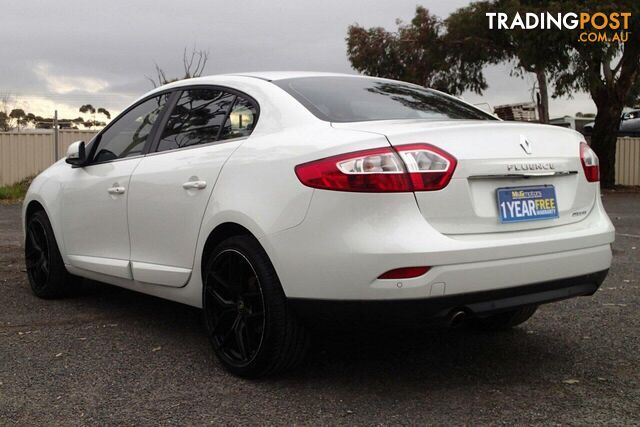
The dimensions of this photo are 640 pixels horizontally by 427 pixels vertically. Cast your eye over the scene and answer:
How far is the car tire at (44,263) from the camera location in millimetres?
5637

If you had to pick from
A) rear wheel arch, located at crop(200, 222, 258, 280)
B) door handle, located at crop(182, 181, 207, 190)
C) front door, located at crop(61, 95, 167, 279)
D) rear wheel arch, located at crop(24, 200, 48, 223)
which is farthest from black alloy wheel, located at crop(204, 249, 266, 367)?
rear wheel arch, located at crop(24, 200, 48, 223)

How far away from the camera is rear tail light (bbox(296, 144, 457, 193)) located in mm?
3182

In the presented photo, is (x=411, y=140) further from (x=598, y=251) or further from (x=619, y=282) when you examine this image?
(x=619, y=282)

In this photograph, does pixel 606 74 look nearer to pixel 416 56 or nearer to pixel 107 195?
pixel 416 56

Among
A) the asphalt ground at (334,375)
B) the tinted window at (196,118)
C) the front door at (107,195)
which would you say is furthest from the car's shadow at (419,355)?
the tinted window at (196,118)

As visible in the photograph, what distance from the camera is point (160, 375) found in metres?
3.89

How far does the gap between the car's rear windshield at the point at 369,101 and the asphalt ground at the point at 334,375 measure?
131 cm

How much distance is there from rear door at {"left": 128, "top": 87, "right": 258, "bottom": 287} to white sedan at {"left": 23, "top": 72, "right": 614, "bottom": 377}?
1 centimetres

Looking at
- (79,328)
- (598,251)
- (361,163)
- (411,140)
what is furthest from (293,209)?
(79,328)

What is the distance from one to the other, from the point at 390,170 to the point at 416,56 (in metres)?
30.6

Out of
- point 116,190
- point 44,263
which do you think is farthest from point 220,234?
point 44,263

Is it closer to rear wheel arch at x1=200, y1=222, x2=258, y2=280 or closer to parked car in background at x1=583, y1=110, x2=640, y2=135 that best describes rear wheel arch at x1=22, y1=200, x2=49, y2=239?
rear wheel arch at x1=200, y1=222, x2=258, y2=280

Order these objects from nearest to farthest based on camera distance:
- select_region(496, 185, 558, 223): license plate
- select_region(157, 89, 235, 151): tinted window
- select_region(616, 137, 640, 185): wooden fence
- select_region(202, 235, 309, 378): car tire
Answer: select_region(496, 185, 558, 223): license plate
select_region(202, 235, 309, 378): car tire
select_region(157, 89, 235, 151): tinted window
select_region(616, 137, 640, 185): wooden fence

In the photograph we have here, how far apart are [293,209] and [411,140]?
1.97 feet
